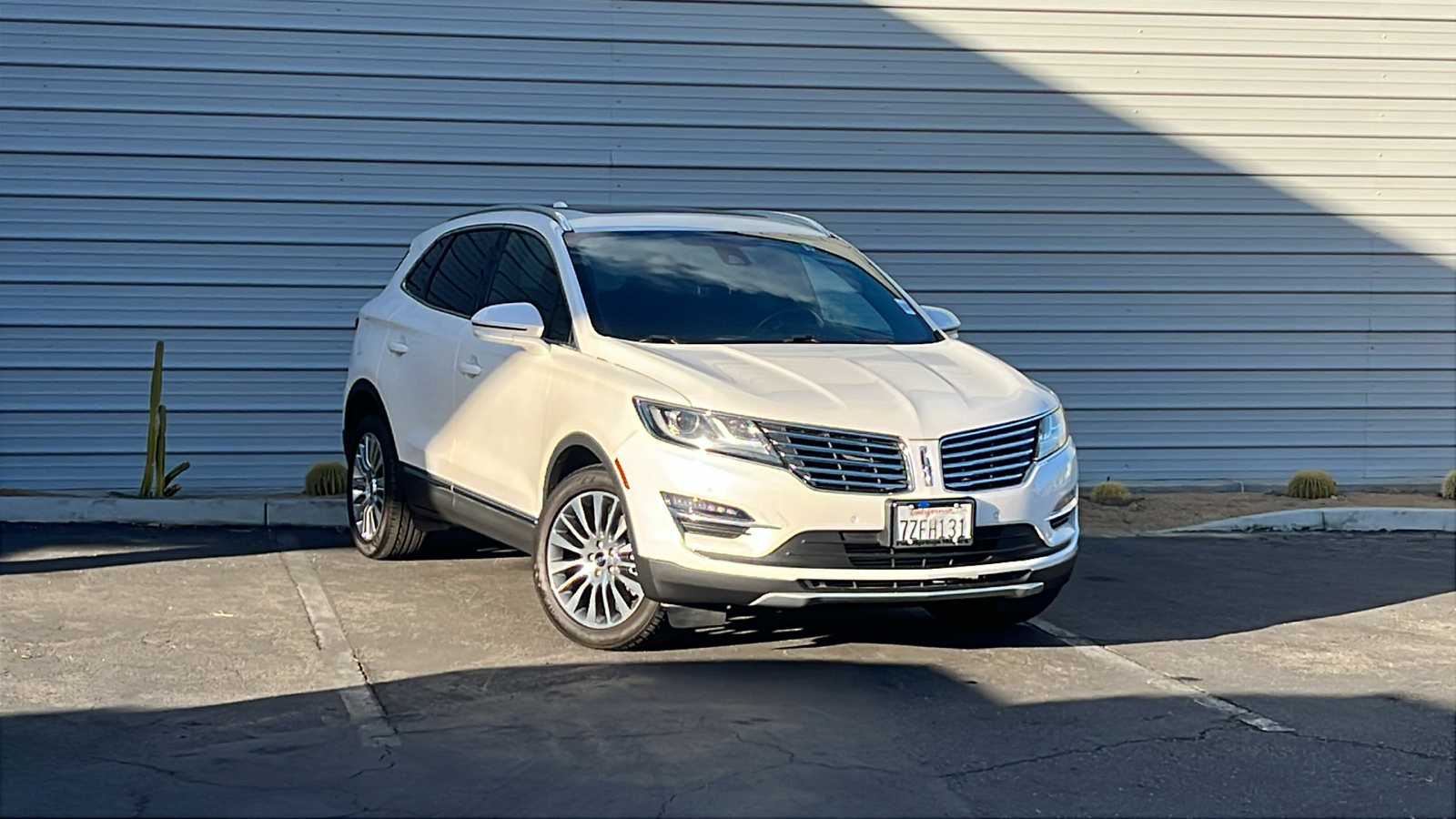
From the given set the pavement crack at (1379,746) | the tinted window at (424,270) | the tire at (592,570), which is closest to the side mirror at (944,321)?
the tire at (592,570)

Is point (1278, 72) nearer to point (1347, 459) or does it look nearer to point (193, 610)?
point (1347, 459)

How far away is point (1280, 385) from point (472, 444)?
283 inches

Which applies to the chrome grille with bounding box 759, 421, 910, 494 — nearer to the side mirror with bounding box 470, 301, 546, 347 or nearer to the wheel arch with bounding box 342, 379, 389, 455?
the side mirror with bounding box 470, 301, 546, 347

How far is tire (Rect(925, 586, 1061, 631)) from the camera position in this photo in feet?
22.4

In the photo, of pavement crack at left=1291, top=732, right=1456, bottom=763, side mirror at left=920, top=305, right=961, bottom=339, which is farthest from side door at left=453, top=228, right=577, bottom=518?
pavement crack at left=1291, top=732, right=1456, bottom=763

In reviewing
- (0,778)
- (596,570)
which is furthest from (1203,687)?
(0,778)

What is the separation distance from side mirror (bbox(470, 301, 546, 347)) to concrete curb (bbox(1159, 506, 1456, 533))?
5.35 m

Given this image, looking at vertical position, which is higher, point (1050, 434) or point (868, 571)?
point (1050, 434)

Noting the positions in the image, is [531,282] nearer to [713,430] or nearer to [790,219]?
[790,219]

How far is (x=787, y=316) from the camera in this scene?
739 centimetres

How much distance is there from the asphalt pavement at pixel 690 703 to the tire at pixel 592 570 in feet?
0.39

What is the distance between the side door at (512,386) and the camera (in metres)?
7.11

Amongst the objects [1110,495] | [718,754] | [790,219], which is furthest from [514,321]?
[1110,495]

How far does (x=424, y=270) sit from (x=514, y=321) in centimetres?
178
